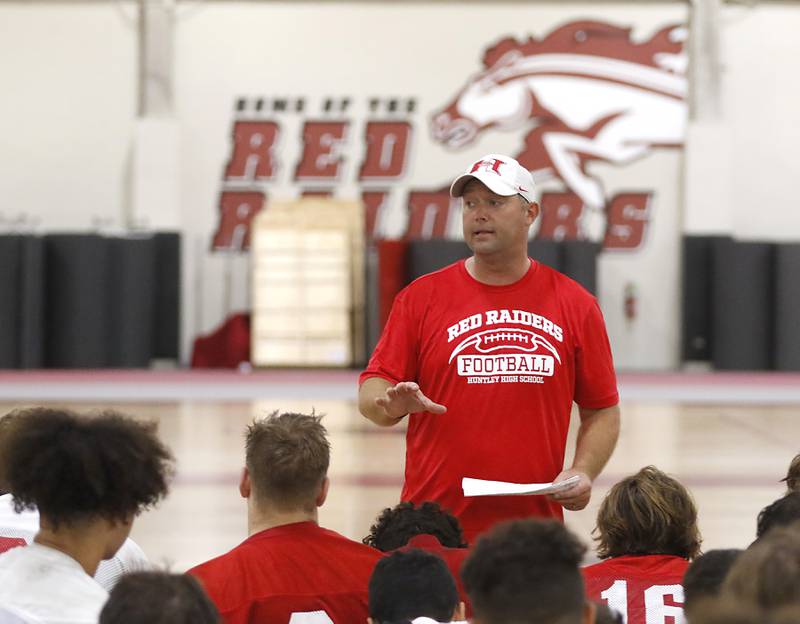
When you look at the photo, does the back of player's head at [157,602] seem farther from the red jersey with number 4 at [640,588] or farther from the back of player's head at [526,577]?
the red jersey with number 4 at [640,588]

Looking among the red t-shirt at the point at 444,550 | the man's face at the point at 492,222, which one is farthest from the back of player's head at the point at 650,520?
the man's face at the point at 492,222

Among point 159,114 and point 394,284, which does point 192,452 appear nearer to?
point 394,284

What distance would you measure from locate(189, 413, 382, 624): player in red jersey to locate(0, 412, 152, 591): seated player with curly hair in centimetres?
20

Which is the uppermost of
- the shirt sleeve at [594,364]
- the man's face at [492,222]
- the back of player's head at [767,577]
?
the man's face at [492,222]

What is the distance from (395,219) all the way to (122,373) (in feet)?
16.1

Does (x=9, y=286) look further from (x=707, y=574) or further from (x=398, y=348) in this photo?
(x=707, y=574)

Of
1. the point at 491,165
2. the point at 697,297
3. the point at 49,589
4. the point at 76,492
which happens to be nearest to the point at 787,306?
the point at 697,297

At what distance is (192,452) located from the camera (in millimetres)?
12406

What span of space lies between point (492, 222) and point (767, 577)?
2507 mm

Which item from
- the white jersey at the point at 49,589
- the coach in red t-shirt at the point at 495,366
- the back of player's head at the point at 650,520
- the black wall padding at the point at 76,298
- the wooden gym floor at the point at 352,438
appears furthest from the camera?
the black wall padding at the point at 76,298

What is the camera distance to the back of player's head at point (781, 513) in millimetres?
4051

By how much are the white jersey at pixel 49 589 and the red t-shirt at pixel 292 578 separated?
814mm

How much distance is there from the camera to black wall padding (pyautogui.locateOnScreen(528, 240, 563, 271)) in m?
20.4

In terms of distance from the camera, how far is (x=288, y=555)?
4023 mm
